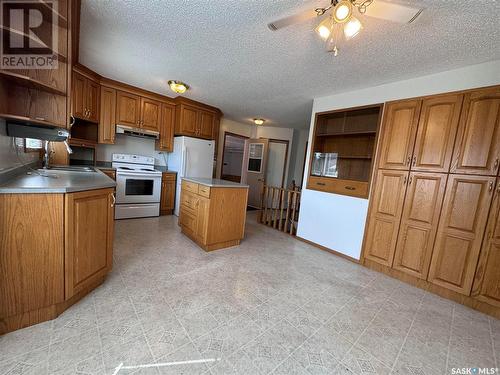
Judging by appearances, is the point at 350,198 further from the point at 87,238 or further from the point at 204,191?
the point at 87,238

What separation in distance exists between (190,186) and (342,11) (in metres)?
2.43

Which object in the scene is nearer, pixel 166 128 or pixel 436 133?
pixel 436 133

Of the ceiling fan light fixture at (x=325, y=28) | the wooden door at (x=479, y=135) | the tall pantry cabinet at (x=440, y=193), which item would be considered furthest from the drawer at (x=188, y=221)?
the wooden door at (x=479, y=135)

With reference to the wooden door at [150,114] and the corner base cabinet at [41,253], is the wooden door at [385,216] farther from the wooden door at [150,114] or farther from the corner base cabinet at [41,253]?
the wooden door at [150,114]

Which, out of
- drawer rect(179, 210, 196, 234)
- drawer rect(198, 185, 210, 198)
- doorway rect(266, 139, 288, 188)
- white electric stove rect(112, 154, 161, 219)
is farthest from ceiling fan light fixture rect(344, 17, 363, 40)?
doorway rect(266, 139, 288, 188)

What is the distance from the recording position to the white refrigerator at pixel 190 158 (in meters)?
3.99

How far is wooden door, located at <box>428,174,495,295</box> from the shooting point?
1.94m

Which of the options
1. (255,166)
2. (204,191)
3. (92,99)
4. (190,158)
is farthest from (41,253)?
(255,166)

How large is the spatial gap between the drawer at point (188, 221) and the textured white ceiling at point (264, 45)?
1.90 meters

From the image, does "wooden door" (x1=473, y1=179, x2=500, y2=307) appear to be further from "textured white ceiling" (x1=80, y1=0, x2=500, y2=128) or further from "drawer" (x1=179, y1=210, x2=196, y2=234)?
"drawer" (x1=179, y1=210, x2=196, y2=234)

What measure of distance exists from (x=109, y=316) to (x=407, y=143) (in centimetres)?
321

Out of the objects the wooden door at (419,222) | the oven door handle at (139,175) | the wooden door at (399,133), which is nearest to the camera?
the wooden door at (419,222)

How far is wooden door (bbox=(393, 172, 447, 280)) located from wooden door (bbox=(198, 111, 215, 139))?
3513mm

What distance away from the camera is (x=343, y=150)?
3287mm
